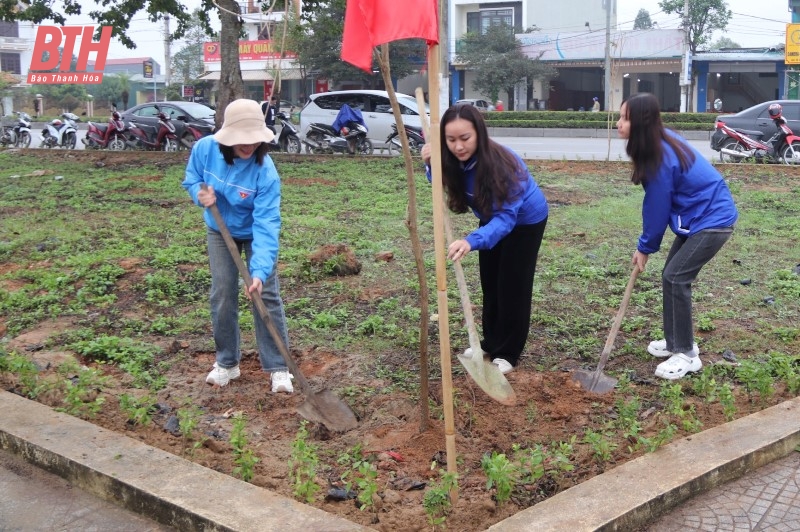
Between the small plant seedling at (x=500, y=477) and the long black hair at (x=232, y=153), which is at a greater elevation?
the long black hair at (x=232, y=153)

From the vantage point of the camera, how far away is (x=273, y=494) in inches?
121

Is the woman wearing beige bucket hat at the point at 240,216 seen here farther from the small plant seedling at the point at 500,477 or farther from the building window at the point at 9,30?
the building window at the point at 9,30

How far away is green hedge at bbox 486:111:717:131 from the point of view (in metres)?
27.2

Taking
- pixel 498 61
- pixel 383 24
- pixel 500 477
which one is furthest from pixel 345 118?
pixel 498 61

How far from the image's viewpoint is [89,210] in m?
9.77

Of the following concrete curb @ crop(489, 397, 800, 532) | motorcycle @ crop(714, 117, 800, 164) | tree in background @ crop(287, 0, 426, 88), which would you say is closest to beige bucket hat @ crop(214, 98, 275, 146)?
concrete curb @ crop(489, 397, 800, 532)

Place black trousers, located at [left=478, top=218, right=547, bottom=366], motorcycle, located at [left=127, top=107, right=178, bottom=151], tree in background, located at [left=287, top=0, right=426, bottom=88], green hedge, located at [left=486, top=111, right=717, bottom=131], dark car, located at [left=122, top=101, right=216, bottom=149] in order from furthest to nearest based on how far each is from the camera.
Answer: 1. tree in background, located at [left=287, top=0, right=426, bottom=88]
2. green hedge, located at [left=486, top=111, right=717, bottom=131]
3. dark car, located at [left=122, top=101, right=216, bottom=149]
4. motorcycle, located at [left=127, top=107, right=178, bottom=151]
5. black trousers, located at [left=478, top=218, right=547, bottom=366]

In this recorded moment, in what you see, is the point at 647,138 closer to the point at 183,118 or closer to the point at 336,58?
the point at 183,118

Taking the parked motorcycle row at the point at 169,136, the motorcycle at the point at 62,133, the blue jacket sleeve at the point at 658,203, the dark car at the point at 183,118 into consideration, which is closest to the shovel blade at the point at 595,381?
the blue jacket sleeve at the point at 658,203

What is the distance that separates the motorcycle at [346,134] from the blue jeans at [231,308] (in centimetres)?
1198

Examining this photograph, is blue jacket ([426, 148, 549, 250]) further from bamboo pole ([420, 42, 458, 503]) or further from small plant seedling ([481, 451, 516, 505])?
small plant seedling ([481, 451, 516, 505])

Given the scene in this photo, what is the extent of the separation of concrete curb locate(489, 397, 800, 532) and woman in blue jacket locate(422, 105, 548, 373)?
102 centimetres

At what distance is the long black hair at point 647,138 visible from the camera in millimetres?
4082

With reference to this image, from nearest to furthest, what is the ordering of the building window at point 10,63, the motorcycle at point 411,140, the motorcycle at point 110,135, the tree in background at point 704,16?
the motorcycle at point 411,140, the motorcycle at point 110,135, the tree in background at point 704,16, the building window at point 10,63
